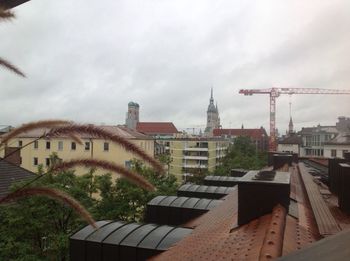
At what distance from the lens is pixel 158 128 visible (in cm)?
12862

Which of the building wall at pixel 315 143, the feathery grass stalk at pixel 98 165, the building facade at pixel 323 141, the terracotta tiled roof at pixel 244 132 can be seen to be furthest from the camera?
the terracotta tiled roof at pixel 244 132

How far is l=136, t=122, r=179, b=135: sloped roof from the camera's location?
12769cm

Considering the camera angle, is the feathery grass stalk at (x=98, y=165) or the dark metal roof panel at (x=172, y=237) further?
the dark metal roof panel at (x=172, y=237)

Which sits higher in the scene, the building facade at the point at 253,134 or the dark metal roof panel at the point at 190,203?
the building facade at the point at 253,134

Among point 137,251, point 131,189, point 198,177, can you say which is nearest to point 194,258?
point 137,251

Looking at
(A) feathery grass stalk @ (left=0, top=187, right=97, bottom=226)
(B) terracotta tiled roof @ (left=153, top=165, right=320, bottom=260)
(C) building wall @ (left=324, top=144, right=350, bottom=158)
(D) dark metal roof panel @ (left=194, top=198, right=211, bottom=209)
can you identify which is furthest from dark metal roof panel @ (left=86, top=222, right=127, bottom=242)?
(C) building wall @ (left=324, top=144, right=350, bottom=158)

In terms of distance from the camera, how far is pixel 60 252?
14125 millimetres

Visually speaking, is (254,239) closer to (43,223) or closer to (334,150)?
(43,223)

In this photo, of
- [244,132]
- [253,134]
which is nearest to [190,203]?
[253,134]

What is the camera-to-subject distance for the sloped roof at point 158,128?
127688 millimetres

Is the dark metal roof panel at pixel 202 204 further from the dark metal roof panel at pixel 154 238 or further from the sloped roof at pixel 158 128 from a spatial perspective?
the sloped roof at pixel 158 128

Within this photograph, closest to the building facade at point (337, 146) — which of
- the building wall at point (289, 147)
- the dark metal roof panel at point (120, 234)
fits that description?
the building wall at point (289, 147)

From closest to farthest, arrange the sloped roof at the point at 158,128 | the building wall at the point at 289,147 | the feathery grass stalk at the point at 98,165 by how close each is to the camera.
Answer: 1. the feathery grass stalk at the point at 98,165
2. the building wall at the point at 289,147
3. the sloped roof at the point at 158,128

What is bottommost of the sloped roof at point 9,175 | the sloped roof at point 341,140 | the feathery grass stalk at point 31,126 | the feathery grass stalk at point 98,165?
the sloped roof at point 9,175
